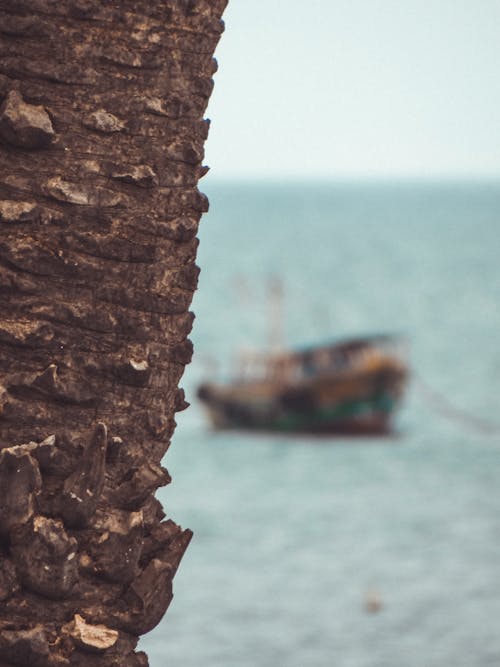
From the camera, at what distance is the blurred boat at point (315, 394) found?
5259 centimetres

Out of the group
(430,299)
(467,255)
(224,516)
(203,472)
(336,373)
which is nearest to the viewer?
(224,516)

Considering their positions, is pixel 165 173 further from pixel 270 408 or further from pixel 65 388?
pixel 270 408

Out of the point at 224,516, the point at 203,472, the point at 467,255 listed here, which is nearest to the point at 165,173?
the point at 224,516

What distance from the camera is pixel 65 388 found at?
13.1 ft

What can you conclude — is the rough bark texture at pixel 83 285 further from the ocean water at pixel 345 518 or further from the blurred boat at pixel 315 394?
the blurred boat at pixel 315 394

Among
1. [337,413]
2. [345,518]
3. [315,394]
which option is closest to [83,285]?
[345,518]

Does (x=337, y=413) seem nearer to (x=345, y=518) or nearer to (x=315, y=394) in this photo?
(x=315, y=394)

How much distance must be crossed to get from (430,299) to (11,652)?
95221 millimetres

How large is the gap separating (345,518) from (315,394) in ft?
48.9

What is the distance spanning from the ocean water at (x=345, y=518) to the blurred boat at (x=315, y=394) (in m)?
0.69

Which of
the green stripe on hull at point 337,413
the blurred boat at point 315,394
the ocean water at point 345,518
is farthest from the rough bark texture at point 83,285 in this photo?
the green stripe on hull at point 337,413

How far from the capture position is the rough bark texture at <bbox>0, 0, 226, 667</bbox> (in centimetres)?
395

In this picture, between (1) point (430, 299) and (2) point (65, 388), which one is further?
(1) point (430, 299)

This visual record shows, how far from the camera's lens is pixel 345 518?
38844 mm
